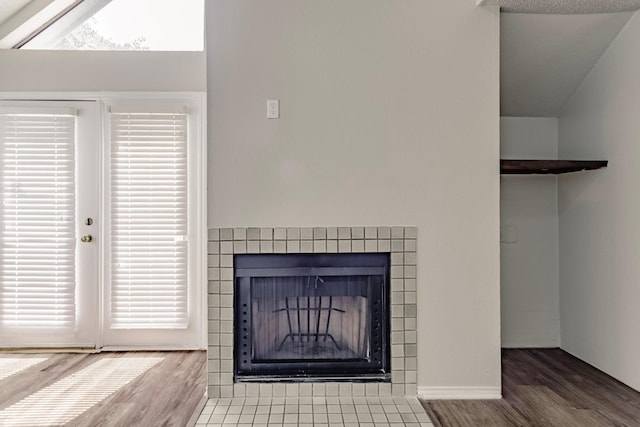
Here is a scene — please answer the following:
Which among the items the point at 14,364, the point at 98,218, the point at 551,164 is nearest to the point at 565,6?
the point at 551,164

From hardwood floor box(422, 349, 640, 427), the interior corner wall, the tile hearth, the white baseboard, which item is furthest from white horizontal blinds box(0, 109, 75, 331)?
the interior corner wall

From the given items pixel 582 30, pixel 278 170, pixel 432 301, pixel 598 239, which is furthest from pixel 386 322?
pixel 582 30

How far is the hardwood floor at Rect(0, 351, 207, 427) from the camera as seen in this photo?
96.6 inches

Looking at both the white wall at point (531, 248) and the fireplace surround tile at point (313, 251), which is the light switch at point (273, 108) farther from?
the white wall at point (531, 248)

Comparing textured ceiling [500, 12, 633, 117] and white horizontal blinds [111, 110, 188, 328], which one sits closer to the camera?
textured ceiling [500, 12, 633, 117]

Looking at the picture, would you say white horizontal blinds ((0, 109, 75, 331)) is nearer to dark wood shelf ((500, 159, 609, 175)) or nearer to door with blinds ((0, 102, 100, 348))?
door with blinds ((0, 102, 100, 348))

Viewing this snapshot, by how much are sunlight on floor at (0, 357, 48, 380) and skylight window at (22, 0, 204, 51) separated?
2188mm

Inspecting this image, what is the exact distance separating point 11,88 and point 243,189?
2.13 meters

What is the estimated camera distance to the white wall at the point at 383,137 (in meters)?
2.70

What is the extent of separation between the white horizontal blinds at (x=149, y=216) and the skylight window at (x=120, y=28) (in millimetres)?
514

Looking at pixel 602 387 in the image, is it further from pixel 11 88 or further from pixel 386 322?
pixel 11 88

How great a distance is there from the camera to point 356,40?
8.91 feet

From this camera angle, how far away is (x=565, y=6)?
2715mm

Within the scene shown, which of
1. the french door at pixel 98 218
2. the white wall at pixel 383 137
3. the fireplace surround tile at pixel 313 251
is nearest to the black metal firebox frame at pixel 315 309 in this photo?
the fireplace surround tile at pixel 313 251
